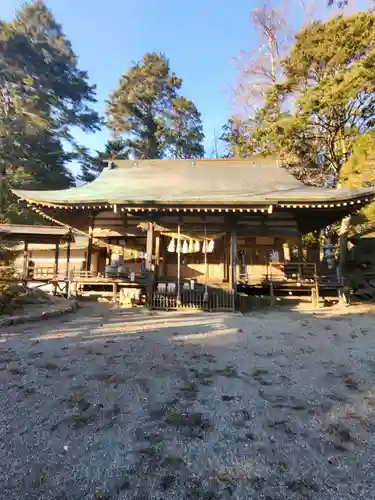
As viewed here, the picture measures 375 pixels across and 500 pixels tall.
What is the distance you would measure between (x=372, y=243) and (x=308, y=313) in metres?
9.71

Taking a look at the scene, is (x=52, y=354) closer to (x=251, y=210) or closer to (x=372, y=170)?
(x=251, y=210)

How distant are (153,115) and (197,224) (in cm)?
2450

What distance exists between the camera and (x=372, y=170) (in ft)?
38.5

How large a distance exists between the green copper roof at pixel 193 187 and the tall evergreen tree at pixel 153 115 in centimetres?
1519

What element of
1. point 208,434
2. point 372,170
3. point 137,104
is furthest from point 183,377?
point 137,104

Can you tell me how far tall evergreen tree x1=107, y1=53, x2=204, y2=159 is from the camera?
1195 inches

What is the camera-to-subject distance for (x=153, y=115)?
31391 mm

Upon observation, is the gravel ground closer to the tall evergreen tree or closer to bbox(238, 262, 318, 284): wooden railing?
bbox(238, 262, 318, 284): wooden railing

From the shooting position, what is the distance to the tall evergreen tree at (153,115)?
99.6 ft

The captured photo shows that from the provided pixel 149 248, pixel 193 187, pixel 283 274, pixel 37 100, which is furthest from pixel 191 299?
pixel 37 100

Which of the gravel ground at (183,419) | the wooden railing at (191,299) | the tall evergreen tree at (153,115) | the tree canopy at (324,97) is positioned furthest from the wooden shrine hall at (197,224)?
the tall evergreen tree at (153,115)

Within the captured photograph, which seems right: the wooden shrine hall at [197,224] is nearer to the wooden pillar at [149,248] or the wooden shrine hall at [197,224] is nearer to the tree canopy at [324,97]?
the wooden pillar at [149,248]

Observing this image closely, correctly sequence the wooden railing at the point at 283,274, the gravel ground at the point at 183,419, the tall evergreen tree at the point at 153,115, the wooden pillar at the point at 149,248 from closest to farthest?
the gravel ground at the point at 183,419, the wooden pillar at the point at 149,248, the wooden railing at the point at 283,274, the tall evergreen tree at the point at 153,115

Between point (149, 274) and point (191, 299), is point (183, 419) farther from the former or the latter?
point (149, 274)
